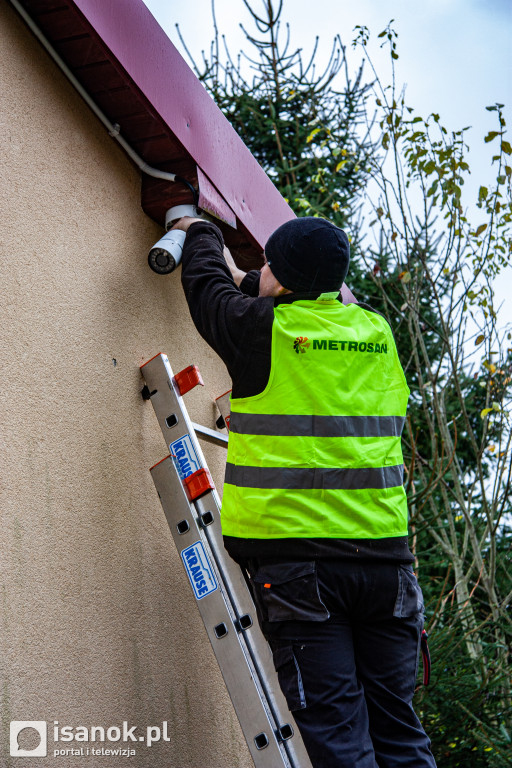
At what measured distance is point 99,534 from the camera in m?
A: 2.21

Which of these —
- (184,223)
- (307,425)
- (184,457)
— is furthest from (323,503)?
(184,223)

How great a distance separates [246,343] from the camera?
2.09m

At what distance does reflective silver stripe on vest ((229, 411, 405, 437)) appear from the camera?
202cm

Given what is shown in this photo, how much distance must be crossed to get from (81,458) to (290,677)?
86cm

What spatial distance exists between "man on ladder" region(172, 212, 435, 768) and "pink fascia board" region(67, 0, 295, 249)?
29.0 inches

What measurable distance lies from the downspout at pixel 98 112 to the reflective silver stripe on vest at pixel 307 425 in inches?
40.8

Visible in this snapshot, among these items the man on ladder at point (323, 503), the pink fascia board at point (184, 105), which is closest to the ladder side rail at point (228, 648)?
the man on ladder at point (323, 503)

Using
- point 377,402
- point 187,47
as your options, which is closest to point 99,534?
point 377,402

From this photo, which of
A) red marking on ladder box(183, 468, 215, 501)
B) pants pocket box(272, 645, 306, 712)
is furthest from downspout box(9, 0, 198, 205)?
pants pocket box(272, 645, 306, 712)

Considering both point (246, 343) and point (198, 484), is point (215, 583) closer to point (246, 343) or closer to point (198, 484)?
point (198, 484)

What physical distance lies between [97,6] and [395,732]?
225cm

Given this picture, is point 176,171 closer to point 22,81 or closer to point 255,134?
point 22,81

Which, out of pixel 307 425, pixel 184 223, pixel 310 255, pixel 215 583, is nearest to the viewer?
pixel 307 425

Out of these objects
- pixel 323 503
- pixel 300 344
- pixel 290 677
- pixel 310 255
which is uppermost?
pixel 310 255
